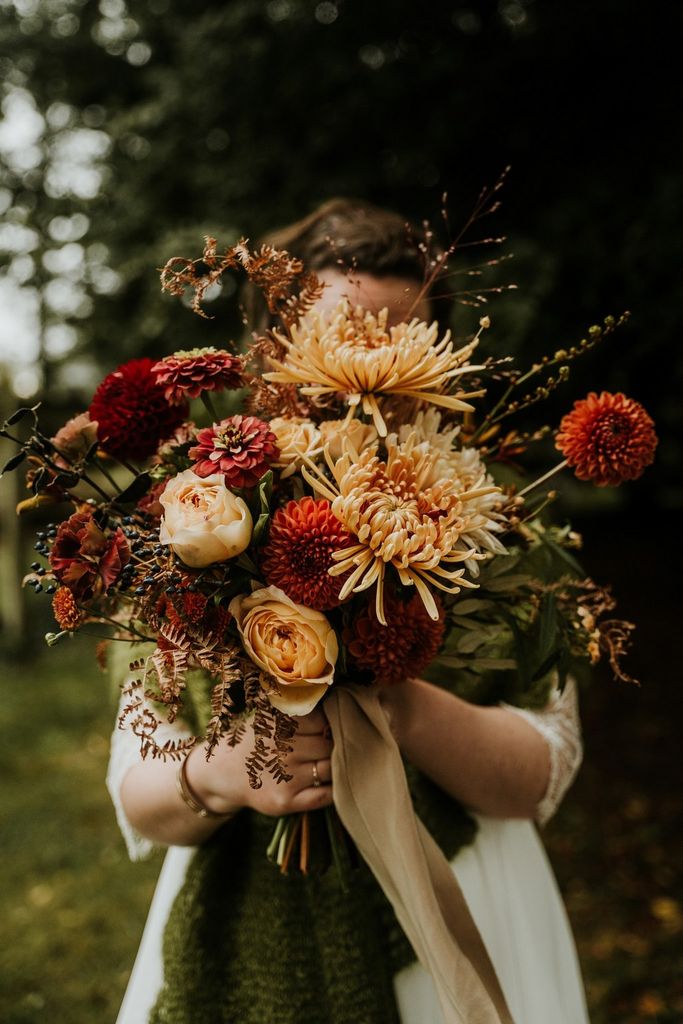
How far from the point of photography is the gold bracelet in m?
1.27

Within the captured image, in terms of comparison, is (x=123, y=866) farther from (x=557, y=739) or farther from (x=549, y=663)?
(x=549, y=663)

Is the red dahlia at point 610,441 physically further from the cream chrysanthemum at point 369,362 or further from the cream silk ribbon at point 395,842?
the cream silk ribbon at point 395,842

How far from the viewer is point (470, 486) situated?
101cm

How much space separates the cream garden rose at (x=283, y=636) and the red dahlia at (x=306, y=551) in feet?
0.06

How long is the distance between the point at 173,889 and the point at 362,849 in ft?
1.95

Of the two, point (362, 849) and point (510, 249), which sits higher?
point (510, 249)

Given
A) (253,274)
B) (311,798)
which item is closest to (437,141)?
(253,274)

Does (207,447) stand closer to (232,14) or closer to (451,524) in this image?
(451,524)

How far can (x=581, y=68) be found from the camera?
3080 millimetres

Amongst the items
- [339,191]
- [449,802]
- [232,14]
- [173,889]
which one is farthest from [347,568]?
[232,14]

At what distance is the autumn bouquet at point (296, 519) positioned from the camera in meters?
0.92

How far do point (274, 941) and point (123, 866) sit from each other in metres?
2.74

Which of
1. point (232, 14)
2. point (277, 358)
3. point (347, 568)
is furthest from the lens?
point (232, 14)

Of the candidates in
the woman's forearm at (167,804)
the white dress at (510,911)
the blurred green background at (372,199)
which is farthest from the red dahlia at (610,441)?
the blurred green background at (372,199)
